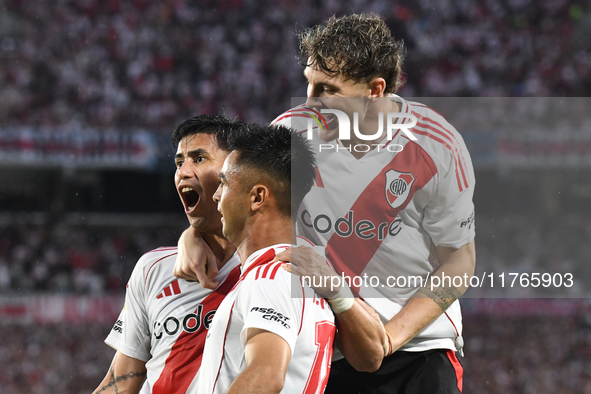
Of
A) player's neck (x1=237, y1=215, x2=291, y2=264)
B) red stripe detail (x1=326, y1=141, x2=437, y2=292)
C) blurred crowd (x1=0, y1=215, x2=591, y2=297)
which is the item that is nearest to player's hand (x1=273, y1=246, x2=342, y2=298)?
player's neck (x1=237, y1=215, x2=291, y2=264)

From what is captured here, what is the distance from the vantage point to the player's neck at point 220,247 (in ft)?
9.64

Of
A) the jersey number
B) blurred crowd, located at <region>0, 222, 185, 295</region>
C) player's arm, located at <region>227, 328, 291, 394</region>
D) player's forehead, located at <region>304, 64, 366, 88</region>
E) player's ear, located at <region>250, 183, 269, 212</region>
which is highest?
player's forehead, located at <region>304, 64, 366, 88</region>

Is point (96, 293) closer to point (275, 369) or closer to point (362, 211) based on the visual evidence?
point (362, 211)

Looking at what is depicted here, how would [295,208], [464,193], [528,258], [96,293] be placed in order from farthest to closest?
[96,293] → [528,258] → [464,193] → [295,208]

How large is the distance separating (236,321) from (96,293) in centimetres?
1033

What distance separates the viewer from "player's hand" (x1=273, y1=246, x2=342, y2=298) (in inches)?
78.8

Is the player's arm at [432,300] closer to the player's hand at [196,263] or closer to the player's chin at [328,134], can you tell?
the player's chin at [328,134]

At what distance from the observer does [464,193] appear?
2.71 metres

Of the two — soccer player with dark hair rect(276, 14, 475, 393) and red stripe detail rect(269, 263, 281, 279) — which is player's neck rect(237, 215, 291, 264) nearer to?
red stripe detail rect(269, 263, 281, 279)

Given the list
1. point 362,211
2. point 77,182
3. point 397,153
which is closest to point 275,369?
point 362,211

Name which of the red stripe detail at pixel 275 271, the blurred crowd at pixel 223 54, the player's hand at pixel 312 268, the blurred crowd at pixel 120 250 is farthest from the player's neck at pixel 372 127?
the blurred crowd at pixel 223 54

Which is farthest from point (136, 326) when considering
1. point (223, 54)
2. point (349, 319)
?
point (223, 54)

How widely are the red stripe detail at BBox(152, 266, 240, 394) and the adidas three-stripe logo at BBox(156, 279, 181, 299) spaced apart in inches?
6.1

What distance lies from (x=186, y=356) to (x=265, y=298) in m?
1.10
